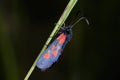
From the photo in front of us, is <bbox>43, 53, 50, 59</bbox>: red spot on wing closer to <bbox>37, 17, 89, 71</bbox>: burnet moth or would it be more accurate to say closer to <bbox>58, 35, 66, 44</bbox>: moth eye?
<bbox>37, 17, 89, 71</bbox>: burnet moth

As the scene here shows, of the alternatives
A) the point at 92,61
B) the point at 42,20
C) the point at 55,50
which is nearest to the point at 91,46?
the point at 92,61

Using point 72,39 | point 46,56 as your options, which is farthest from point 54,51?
point 72,39

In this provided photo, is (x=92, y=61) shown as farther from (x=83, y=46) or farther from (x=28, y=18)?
(x=28, y=18)

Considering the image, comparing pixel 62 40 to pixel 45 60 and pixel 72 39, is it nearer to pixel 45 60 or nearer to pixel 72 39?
pixel 45 60

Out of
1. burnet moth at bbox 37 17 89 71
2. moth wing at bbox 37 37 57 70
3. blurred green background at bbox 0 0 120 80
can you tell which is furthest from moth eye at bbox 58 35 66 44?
blurred green background at bbox 0 0 120 80

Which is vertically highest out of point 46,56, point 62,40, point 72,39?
point 46,56

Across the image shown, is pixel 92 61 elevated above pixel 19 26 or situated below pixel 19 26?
below
